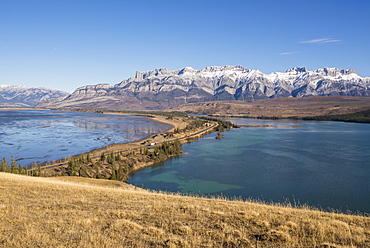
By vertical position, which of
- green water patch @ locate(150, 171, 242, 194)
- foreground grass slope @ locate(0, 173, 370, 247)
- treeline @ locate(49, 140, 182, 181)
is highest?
foreground grass slope @ locate(0, 173, 370, 247)

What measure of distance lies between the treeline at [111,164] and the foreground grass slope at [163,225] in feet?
94.4

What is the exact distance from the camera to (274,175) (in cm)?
5031

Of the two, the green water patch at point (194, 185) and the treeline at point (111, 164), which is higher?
the treeline at point (111, 164)

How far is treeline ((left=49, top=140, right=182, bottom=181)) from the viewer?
46844 mm

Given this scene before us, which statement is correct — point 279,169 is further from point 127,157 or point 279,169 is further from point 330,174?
point 127,157

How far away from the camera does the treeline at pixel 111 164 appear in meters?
46.8

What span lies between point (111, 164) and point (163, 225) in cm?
4151

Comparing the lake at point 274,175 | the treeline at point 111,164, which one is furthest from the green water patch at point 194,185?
the treeline at point 111,164

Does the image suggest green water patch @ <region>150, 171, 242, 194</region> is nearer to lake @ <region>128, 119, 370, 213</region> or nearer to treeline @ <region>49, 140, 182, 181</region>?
lake @ <region>128, 119, 370, 213</region>

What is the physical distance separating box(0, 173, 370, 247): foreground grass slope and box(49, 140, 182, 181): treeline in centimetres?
2876

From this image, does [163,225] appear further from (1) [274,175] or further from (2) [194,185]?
(1) [274,175]

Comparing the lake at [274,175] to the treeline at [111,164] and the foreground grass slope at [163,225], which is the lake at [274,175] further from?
the foreground grass slope at [163,225]

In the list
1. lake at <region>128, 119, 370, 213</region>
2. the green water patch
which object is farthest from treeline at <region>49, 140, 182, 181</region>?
the green water patch

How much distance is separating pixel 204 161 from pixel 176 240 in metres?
51.7
